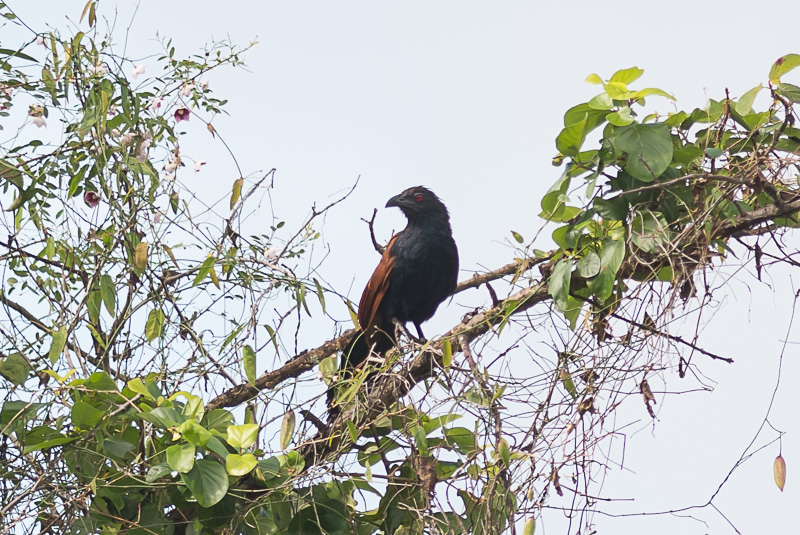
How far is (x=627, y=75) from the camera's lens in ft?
8.41

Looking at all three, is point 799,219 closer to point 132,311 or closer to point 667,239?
point 667,239

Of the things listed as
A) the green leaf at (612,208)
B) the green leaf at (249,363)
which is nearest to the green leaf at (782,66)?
the green leaf at (612,208)

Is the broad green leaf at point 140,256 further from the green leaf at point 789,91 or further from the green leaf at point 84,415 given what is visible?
the green leaf at point 789,91

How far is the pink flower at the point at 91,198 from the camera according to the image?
3320mm

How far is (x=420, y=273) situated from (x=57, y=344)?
7.80 ft

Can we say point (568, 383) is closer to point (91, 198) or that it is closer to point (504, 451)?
point (504, 451)

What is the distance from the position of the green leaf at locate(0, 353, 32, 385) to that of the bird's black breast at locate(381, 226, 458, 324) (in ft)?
7.64

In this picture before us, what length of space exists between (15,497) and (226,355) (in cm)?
77

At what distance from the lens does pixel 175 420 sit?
2.51 metres

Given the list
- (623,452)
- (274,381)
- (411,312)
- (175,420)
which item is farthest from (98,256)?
(411,312)

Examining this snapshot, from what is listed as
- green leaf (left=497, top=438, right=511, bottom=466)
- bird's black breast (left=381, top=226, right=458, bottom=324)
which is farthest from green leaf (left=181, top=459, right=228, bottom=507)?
bird's black breast (left=381, top=226, right=458, bottom=324)

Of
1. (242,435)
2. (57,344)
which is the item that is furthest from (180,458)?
(57,344)

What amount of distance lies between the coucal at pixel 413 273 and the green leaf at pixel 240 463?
6.80 ft

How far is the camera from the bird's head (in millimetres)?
4941
